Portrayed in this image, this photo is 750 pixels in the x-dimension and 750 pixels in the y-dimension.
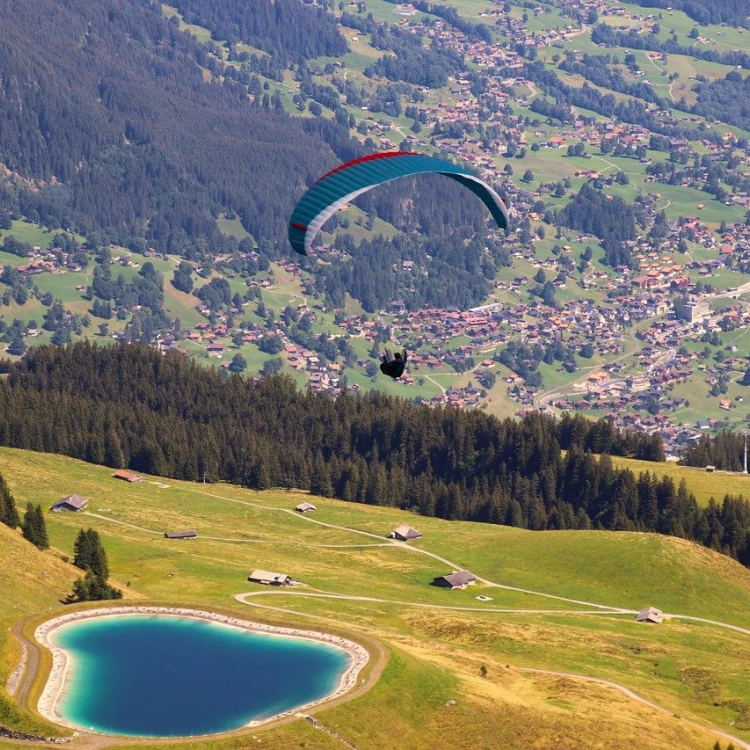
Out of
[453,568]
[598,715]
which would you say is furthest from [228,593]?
[598,715]

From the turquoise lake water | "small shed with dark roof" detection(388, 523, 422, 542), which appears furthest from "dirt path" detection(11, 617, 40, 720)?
"small shed with dark roof" detection(388, 523, 422, 542)

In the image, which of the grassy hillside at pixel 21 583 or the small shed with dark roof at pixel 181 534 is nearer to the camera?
the grassy hillside at pixel 21 583

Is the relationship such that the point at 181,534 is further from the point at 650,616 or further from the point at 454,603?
the point at 650,616

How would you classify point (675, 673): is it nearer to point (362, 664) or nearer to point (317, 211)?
point (362, 664)

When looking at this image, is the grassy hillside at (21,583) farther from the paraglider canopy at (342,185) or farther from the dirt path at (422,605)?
the paraglider canopy at (342,185)

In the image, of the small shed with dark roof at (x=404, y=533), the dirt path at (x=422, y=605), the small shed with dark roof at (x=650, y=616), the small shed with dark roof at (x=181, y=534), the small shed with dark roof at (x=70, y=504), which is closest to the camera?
the dirt path at (x=422, y=605)

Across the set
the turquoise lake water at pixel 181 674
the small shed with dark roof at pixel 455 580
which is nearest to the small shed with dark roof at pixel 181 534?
the small shed with dark roof at pixel 455 580
